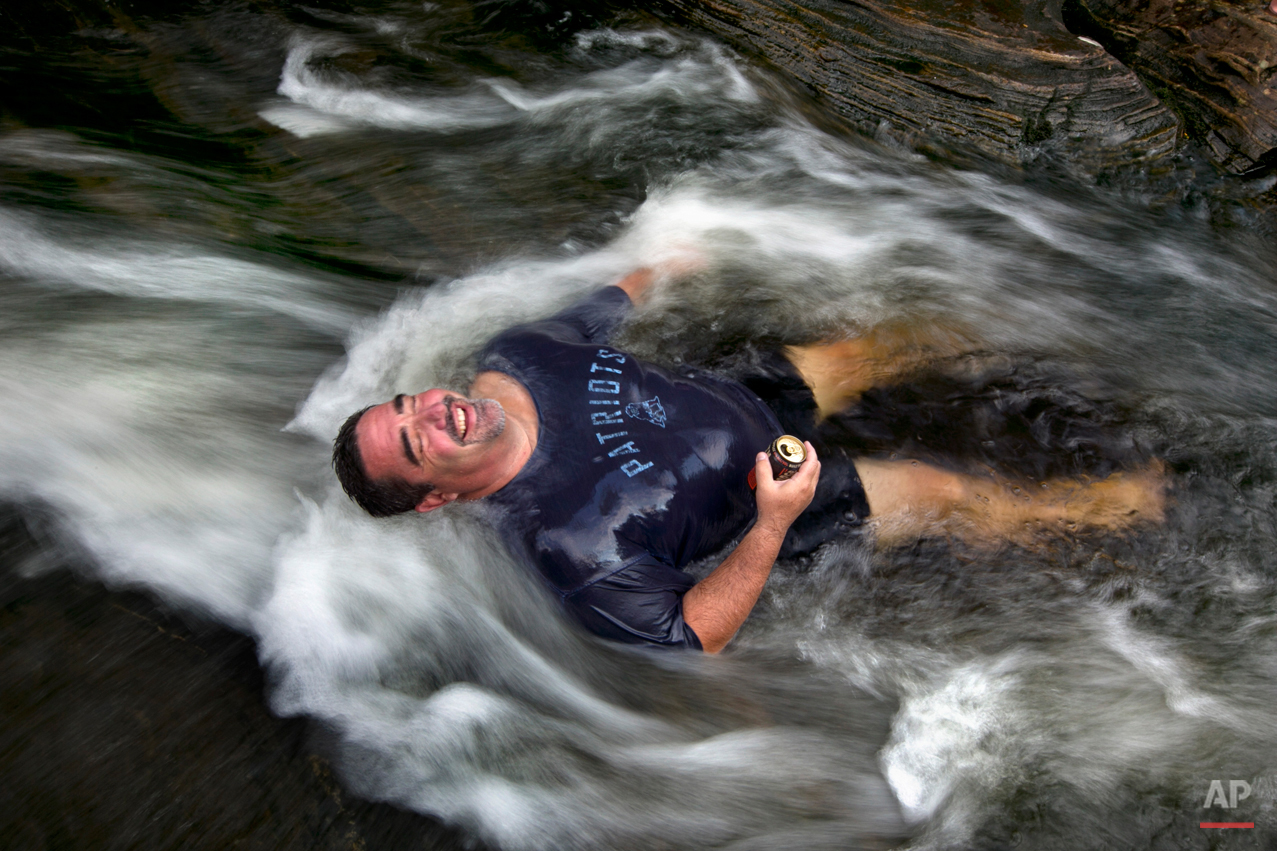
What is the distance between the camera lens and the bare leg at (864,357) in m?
3.34

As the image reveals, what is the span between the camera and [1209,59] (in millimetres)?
4293

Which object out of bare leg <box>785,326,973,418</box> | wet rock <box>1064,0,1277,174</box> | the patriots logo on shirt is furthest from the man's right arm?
wet rock <box>1064,0,1277,174</box>

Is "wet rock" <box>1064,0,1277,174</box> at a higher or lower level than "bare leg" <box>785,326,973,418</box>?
higher

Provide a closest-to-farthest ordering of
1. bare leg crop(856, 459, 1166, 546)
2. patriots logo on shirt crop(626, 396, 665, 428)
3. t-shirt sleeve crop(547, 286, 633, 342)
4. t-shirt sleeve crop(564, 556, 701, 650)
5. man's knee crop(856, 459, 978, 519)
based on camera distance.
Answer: t-shirt sleeve crop(564, 556, 701, 650) → patriots logo on shirt crop(626, 396, 665, 428) → bare leg crop(856, 459, 1166, 546) → man's knee crop(856, 459, 978, 519) → t-shirt sleeve crop(547, 286, 633, 342)

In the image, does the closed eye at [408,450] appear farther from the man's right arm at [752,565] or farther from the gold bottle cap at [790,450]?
the gold bottle cap at [790,450]

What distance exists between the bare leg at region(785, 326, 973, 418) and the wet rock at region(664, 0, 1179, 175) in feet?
4.83

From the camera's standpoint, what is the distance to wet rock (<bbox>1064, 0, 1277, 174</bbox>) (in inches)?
161

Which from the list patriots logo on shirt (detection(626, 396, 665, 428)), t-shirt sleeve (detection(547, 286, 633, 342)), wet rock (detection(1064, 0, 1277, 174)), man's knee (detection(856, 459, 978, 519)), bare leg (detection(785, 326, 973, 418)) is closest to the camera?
patriots logo on shirt (detection(626, 396, 665, 428))

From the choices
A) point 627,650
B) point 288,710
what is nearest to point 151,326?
point 288,710

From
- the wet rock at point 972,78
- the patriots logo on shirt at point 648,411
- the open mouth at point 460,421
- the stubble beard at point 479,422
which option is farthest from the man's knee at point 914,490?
the wet rock at point 972,78

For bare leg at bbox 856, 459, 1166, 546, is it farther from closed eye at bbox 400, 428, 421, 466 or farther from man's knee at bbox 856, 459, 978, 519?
closed eye at bbox 400, 428, 421, 466

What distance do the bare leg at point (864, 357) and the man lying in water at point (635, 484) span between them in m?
0.28

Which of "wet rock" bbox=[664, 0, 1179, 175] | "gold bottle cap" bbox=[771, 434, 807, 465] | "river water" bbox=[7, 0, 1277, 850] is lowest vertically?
"river water" bbox=[7, 0, 1277, 850]

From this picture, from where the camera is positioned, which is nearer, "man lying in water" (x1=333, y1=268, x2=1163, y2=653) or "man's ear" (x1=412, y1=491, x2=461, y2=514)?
"man lying in water" (x1=333, y1=268, x2=1163, y2=653)
